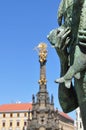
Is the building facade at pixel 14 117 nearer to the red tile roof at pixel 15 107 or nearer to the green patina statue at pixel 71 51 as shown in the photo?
the red tile roof at pixel 15 107

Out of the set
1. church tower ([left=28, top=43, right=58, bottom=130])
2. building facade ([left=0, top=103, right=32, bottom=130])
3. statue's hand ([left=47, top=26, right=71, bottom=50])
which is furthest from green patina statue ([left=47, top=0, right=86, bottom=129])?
building facade ([left=0, top=103, right=32, bottom=130])

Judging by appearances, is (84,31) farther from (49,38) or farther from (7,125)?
(7,125)

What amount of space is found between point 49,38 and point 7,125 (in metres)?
96.7

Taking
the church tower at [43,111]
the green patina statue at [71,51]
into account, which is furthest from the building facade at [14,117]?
the green patina statue at [71,51]

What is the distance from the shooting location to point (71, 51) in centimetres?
460

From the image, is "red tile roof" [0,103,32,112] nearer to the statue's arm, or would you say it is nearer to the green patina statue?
the statue's arm

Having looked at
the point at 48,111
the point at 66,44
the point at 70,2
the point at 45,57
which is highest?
the point at 45,57

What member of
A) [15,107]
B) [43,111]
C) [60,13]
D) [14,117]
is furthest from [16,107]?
[60,13]

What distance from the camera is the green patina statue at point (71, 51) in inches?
173

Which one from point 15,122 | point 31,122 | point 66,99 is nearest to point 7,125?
point 15,122

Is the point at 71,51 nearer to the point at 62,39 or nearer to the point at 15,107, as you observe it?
the point at 62,39

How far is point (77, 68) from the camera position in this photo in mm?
4352

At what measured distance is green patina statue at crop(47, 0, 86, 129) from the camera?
4387 mm

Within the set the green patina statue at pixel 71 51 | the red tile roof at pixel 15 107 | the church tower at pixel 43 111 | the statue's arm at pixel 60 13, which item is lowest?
the green patina statue at pixel 71 51
